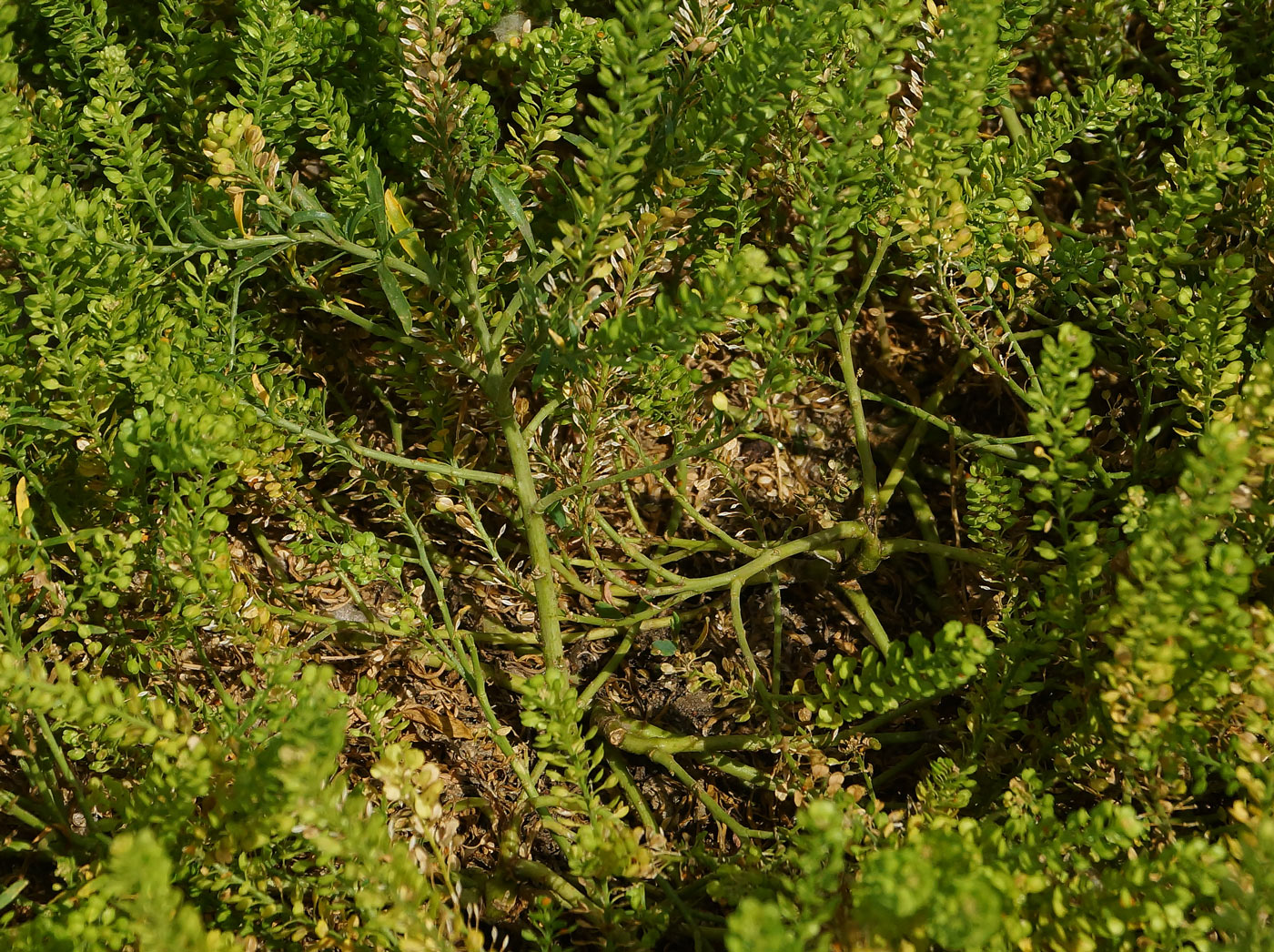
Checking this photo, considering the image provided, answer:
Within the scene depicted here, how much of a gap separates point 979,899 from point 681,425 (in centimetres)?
97

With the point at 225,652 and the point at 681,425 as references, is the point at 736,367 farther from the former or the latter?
the point at 225,652

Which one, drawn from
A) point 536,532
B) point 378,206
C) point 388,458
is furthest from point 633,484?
point 378,206

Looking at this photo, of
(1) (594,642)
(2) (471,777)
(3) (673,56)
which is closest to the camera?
(3) (673,56)

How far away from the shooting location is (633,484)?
6.88 ft

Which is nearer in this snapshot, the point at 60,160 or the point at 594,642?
the point at 60,160

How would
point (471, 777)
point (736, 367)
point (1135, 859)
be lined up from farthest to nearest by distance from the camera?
1. point (471, 777)
2. point (736, 367)
3. point (1135, 859)

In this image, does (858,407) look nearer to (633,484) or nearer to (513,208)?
(633,484)

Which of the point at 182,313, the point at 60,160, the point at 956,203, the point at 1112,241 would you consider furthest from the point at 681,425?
the point at 60,160

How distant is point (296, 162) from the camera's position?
2152 millimetres

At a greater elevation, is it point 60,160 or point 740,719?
point 60,160

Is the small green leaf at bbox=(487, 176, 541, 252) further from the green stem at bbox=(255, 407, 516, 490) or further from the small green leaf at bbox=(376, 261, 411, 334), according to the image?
the green stem at bbox=(255, 407, 516, 490)

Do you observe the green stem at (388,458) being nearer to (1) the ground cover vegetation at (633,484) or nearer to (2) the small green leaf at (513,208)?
(1) the ground cover vegetation at (633,484)

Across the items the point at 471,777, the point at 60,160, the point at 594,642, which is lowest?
the point at 471,777

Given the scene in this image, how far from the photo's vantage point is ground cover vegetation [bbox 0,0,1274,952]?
121cm
